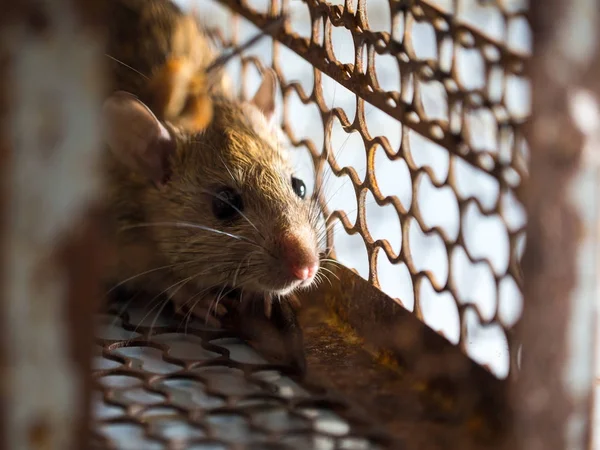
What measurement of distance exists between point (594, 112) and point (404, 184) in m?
0.62

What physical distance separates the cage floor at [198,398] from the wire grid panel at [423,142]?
9.3 inches

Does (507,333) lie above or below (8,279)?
above

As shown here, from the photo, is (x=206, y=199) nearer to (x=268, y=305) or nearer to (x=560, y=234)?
(x=268, y=305)

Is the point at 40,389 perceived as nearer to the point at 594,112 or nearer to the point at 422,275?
A: the point at 594,112

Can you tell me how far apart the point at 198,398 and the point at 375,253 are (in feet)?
1.38

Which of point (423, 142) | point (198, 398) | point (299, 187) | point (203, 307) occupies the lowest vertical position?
point (198, 398)

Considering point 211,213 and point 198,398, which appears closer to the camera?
point 198,398

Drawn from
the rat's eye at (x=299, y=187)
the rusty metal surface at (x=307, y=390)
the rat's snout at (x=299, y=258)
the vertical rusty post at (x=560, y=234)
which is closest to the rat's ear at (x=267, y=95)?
the rat's eye at (x=299, y=187)

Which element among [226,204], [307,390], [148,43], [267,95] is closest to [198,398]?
[307,390]

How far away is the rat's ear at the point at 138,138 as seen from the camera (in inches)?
66.2

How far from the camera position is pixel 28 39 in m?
0.71

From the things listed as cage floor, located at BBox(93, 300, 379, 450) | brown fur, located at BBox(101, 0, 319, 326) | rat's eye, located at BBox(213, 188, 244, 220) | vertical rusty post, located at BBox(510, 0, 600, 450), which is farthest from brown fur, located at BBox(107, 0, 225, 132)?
vertical rusty post, located at BBox(510, 0, 600, 450)

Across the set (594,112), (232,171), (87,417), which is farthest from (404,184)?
(87,417)

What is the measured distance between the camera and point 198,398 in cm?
128
